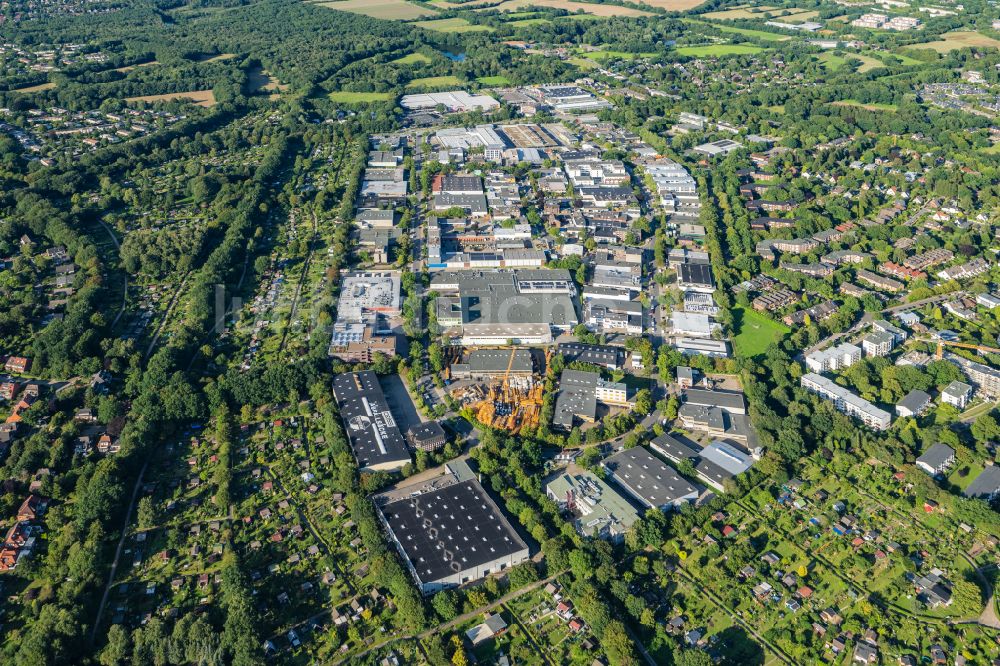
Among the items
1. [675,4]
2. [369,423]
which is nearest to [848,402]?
[369,423]

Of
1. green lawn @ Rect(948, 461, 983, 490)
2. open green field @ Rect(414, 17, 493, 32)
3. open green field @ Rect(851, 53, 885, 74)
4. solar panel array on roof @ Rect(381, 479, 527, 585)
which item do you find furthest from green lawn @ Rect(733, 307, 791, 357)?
open green field @ Rect(414, 17, 493, 32)

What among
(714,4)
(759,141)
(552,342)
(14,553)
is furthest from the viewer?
(714,4)

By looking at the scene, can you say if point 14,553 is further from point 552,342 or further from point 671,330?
point 671,330

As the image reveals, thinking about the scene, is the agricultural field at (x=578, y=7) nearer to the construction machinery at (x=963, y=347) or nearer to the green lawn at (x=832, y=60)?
the green lawn at (x=832, y=60)

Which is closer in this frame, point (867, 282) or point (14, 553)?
point (14, 553)

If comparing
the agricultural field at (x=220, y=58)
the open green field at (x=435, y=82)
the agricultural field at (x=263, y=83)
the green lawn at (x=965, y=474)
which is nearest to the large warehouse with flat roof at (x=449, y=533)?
the green lawn at (x=965, y=474)

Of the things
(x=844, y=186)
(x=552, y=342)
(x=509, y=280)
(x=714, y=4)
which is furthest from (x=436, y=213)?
(x=714, y=4)

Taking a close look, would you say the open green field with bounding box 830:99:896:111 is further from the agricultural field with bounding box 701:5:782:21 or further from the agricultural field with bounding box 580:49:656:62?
the agricultural field with bounding box 701:5:782:21
